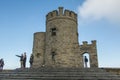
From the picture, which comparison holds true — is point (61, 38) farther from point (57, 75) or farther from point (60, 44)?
point (57, 75)

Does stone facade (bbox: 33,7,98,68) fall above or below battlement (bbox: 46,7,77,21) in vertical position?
below

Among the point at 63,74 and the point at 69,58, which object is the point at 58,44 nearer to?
the point at 69,58

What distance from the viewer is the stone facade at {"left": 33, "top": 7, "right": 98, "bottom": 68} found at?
23391 mm

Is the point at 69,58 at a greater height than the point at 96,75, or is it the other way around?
the point at 69,58

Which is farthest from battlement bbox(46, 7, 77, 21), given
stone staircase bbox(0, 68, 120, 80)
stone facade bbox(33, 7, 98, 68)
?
stone staircase bbox(0, 68, 120, 80)

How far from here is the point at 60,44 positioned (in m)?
23.6

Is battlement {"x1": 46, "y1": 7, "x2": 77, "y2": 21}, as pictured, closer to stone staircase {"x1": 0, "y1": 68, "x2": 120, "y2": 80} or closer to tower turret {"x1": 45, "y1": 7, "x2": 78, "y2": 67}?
tower turret {"x1": 45, "y1": 7, "x2": 78, "y2": 67}

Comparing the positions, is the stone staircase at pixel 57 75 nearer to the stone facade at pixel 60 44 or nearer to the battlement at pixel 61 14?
the stone facade at pixel 60 44

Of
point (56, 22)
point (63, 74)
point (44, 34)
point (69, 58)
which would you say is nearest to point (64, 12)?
point (56, 22)

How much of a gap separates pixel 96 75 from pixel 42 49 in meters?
13.6

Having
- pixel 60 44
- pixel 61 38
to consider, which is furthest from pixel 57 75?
pixel 61 38

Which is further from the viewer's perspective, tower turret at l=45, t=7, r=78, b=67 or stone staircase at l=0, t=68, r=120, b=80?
tower turret at l=45, t=7, r=78, b=67

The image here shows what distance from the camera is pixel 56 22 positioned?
81.9 feet

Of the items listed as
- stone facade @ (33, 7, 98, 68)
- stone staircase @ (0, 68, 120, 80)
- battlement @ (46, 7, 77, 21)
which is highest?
battlement @ (46, 7, 77, 21)
